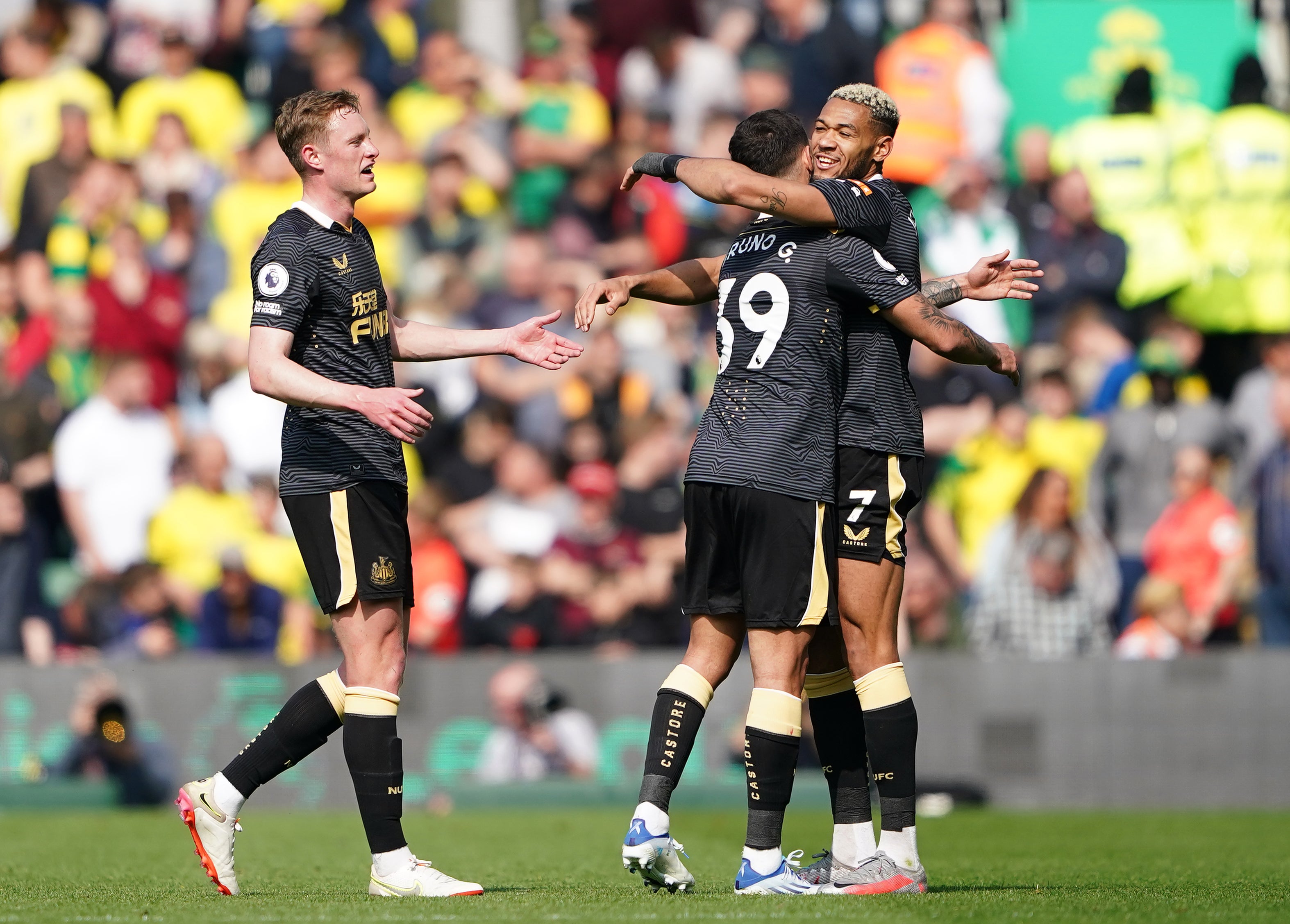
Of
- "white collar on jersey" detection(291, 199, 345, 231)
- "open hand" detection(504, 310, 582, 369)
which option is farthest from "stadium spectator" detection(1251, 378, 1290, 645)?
"white collar on jersey" detection(291, 199, 345, 231)

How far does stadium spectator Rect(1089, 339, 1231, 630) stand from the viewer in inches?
504

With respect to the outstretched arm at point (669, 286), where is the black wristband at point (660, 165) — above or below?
above

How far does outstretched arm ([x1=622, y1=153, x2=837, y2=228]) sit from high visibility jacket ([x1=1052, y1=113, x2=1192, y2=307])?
816cm

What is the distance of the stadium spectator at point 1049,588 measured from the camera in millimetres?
12195

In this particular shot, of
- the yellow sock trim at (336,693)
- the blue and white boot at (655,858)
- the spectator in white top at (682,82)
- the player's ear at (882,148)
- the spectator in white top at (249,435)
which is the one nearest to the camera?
the blue and white boot at (655,858)

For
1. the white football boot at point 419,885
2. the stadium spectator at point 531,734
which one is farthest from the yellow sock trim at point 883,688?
the stadium spectator at point 531,734

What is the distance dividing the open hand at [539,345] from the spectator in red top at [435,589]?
20.6 feet

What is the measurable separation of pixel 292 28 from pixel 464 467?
4728 mm

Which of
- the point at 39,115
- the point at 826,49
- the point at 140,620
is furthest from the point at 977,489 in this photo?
the point at 39,115

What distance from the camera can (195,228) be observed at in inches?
592

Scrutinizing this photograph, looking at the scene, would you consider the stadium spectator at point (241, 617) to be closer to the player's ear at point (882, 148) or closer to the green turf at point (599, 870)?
the green turf at point (599, 870)

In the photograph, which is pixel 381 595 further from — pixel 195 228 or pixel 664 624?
pixel 195 228

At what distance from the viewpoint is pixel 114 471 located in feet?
44.6

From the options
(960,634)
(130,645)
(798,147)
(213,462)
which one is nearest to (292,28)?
(213,462)
